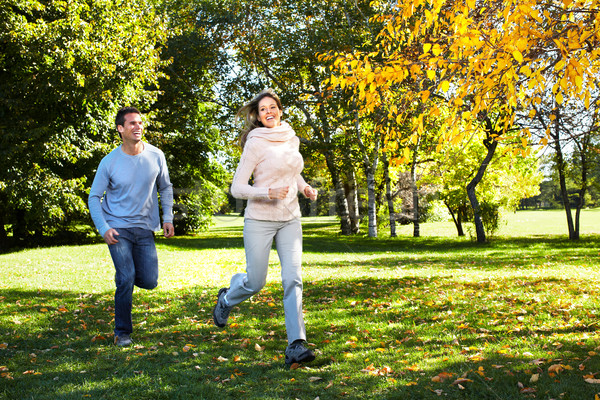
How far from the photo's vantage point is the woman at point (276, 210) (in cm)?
445

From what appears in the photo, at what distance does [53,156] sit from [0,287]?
976cm

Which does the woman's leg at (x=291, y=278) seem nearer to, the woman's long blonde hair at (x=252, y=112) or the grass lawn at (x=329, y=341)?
the grass lawn at (x=329, y=341)

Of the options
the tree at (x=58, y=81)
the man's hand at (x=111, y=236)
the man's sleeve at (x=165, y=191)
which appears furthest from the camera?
the tree at (x=58, y=81)

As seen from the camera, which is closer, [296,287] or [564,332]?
[296,287]

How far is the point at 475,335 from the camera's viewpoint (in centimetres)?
533

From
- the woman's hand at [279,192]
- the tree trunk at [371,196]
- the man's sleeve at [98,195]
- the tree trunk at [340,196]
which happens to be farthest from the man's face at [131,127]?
the tree trunk at [340,196]

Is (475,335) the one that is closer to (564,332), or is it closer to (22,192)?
(564,332)

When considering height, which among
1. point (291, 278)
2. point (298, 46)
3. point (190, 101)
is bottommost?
point (291, 278)

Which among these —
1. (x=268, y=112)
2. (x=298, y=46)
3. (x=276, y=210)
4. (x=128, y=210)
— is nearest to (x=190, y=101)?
(x=298, y=46)

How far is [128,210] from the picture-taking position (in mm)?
5109

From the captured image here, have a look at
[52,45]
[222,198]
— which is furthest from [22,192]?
[222,198]

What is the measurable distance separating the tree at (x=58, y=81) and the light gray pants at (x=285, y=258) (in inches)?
581

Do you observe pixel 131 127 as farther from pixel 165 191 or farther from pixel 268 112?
pixel 268 112

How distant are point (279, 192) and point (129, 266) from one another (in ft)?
6.29
